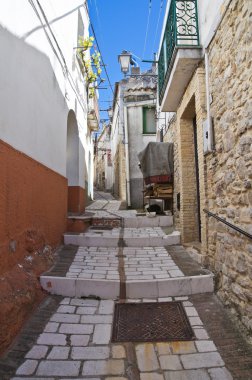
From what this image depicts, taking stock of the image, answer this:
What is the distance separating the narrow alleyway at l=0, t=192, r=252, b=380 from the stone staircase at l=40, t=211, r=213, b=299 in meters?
0.01

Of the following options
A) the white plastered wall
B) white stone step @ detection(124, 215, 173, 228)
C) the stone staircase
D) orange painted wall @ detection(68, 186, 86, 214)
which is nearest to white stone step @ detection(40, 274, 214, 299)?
the stone staircase

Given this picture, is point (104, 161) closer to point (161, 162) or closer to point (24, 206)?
point (161, 162)

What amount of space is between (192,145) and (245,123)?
3.46 meters

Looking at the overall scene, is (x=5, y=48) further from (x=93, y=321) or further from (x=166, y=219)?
(x=166, y=219)

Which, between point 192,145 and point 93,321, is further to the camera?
point 192,145

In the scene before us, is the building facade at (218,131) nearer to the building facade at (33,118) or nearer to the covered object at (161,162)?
the covered object at (161,162)

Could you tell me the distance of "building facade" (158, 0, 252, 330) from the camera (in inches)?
134

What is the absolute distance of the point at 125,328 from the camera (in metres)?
3.43

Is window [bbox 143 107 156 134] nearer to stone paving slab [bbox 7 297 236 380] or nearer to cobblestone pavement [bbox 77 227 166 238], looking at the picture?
cobblestone pavement [bbox 77 227 166 238]

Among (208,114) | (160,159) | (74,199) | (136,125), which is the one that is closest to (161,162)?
(160,159)

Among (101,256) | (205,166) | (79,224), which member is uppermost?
(205,166)

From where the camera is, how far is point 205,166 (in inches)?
200

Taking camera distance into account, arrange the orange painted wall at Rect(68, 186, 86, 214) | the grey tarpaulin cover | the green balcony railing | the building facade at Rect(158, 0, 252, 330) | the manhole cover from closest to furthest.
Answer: the manhole cover, the building facade at Rect(158, 0, 252, 330), the green balcony railing, the grey tarpaulin cover, the orange painted wall at Rect(68, 186, 86, 214)

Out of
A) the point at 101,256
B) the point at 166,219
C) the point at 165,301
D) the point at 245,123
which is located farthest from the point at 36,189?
the point at 166,219
